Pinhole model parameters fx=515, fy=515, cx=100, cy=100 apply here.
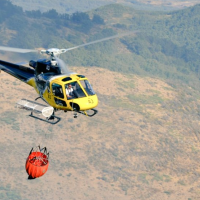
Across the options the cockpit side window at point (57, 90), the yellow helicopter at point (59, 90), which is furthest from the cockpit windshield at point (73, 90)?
the cockpit side window at point (57, 90)

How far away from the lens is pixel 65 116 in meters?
162

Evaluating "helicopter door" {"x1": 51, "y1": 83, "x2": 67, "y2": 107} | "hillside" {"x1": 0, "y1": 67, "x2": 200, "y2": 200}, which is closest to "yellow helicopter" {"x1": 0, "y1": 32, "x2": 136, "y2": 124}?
"helicopter door" {"x1": 51, "y1": 83, "x2": 67, "y2": 107}

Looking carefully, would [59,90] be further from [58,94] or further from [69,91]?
[69,91]

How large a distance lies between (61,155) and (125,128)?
1077 inches

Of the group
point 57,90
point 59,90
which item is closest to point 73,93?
point 59,90

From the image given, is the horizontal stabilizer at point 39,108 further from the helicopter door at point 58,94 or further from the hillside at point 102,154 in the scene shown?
the hillside at point 102,154

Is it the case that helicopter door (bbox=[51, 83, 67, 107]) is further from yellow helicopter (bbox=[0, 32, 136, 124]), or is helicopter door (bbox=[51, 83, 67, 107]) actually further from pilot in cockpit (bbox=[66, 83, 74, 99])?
pilot in cockpit (bbox=[66, 83, 74, 99])

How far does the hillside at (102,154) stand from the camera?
140 m

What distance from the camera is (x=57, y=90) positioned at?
5044 centimetres

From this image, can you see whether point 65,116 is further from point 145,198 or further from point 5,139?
point 145,198

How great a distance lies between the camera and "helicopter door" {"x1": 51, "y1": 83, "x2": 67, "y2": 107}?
1969 inches

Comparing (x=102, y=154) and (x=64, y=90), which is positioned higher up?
(x=64, y=90)

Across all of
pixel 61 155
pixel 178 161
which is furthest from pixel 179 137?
pixel 61 155

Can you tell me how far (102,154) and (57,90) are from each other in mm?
104221
